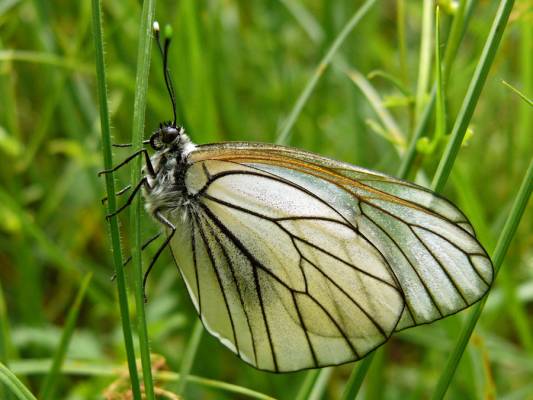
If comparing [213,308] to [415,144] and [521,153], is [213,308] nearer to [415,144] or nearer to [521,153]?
[415,144]

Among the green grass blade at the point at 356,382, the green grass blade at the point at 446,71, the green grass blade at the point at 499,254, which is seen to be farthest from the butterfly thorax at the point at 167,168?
the green grass blade at the point at 499,254

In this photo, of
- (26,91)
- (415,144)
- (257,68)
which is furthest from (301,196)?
(26,91)

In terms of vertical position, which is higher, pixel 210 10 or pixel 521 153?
pixel 210 10

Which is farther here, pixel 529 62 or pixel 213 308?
pixel 529 62

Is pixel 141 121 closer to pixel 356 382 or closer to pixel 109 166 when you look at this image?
pixel 109 166

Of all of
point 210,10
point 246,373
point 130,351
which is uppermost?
point 210,10

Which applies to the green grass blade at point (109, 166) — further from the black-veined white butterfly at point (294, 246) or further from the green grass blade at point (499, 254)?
the green grass blade at point (499, 254)

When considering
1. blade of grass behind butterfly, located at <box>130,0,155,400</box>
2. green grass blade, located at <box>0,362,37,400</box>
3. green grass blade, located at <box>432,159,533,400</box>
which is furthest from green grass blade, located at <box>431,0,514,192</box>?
green grass blade, located at <box>0,362,37,400</box>
